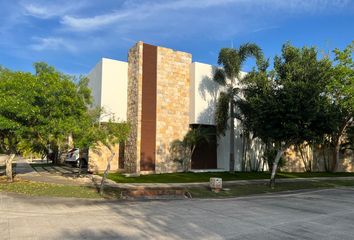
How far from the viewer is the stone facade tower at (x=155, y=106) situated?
25344 millimetres

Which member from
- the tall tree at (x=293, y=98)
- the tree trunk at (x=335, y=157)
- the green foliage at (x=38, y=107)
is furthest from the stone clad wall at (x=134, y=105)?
the tree trunk at (x=335, y=157)

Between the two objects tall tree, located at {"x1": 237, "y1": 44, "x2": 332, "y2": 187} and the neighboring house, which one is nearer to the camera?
tall tree, located at {"x1": 237, "y1": 44, "x2": 332, "y2": 187}

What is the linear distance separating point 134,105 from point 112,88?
237cm

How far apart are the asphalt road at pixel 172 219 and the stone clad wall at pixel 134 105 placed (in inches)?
431

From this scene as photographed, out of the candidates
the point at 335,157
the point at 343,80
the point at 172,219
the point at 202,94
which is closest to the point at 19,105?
the point at 172,219

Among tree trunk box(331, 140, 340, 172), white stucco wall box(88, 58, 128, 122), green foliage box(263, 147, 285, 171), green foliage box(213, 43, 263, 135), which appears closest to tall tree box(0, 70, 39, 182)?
white stucco wall box(88, 58, 128, 122)

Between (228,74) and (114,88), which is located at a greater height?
(228,74)

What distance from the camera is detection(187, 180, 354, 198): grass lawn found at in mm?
17142

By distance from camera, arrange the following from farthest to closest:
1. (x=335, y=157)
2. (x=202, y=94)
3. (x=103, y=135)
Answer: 1. (x=335, y=157)
2. (x=202, y=94)
3. (x=103, y=135)

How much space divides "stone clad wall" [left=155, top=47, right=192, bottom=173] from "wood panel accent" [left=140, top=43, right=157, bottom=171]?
321 mm

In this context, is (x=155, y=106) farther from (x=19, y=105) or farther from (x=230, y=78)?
(x=19, y=105)

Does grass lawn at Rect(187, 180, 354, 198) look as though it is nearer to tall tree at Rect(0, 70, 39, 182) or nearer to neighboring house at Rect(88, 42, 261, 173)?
neighboring house at Rect(88, 42, 261, 173)

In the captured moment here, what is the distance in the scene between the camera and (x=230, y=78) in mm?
26500

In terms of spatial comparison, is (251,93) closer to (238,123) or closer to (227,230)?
(238,123)
